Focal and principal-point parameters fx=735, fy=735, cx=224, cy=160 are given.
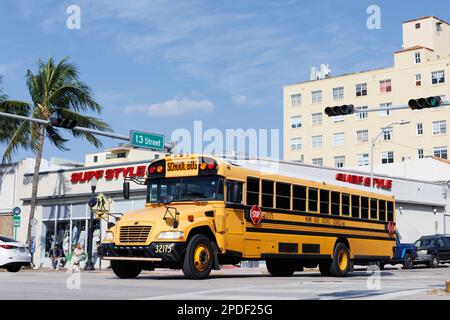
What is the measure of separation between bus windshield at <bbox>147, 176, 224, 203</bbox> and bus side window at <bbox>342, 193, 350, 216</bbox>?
5974mm

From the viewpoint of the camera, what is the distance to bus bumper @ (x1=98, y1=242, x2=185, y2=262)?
669 inches

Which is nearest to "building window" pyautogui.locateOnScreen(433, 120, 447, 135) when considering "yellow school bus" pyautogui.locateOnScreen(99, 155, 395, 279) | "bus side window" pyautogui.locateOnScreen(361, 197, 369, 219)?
"bus side window" pyautogui.locateOnScreen(361, 197, 369, 219)

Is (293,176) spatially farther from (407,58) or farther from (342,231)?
(407,58)

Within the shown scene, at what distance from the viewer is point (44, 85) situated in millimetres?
37781

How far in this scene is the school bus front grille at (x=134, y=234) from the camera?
1748cm

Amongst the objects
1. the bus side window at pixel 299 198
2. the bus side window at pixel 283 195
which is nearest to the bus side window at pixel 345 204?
the bus side window at pixel 299 198

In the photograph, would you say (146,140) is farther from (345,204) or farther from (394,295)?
(394,295)

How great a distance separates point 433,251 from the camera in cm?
3588

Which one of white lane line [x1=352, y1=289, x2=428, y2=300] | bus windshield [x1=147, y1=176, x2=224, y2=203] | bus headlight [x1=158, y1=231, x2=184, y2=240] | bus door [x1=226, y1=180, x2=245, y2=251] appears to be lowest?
white lane line [x1=352, y1=289, x2=428, y2=300]

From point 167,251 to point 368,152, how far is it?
69.2 m

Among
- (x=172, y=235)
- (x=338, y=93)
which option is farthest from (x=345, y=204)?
(x=338, y=93)

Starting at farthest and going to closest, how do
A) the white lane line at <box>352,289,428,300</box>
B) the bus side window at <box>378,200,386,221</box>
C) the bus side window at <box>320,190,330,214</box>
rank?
the bus side window at <box>378,200,386,221</box>, the bus side window at <box>320,190,330,214</box>, the white lane line at <box>352,289,428,300</box>

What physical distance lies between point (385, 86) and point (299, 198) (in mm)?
63852

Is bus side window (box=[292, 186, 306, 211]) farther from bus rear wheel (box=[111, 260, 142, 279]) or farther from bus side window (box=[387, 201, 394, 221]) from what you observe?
bus side window (box=[387, 201, 394, 221])
